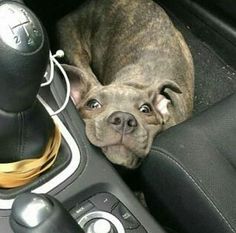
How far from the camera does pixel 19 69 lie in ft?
2.80

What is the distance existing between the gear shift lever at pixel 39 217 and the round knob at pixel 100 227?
0.15m

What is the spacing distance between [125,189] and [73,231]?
0.80ft

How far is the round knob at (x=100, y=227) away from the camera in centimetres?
105

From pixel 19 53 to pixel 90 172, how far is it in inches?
13.9

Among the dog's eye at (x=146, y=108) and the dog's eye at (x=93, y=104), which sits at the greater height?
the dog's eye at (x=93, y=104)

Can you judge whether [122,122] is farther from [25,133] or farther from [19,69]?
[19,69]

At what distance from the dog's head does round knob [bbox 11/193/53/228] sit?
0.68 m

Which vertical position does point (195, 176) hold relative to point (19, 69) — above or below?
below

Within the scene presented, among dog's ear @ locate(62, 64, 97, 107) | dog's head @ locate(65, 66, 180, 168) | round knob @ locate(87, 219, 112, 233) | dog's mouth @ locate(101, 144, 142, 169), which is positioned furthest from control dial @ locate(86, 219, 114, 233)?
dog's ear @ locate(62, 64, 97, 107)

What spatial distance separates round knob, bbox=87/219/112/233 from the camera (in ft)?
3.45

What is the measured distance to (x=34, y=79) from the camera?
Answer: 89 centimetres

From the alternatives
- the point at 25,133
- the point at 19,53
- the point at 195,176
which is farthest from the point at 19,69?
the point at 195,176

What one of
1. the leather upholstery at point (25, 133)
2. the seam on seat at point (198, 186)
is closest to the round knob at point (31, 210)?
the leather upholstery at point (25, 133)

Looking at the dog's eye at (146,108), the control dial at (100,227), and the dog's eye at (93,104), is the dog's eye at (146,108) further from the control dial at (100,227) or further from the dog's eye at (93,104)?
the control dial at (100,227)
